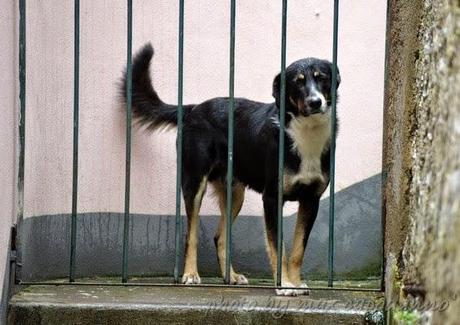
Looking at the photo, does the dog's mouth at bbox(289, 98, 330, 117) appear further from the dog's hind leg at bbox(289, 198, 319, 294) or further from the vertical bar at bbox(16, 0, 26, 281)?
the vertical bar at bbox(16, 0, 26, 281)

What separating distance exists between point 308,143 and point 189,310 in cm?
136

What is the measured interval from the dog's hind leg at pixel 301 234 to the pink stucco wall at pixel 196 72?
84 cm

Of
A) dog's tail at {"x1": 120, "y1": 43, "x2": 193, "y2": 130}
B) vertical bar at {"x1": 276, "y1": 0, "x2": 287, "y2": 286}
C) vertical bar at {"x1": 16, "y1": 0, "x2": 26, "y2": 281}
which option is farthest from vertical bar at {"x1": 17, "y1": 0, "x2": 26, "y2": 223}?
dog's tail at {"x1": 120, "y1": 43, "x2": 193, "y2": 130}

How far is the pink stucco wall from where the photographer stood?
5355 millimetres

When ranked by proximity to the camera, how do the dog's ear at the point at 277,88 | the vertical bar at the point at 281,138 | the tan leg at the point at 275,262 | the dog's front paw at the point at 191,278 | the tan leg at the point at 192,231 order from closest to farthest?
1. the vertical bar at the point at 281,138
2. the tan leg at the point at 275,262
3. the dog's ear at the point at 277,88
4. the dog's front paw at the point at 191,278
5. the tan leg at the point at 192,231

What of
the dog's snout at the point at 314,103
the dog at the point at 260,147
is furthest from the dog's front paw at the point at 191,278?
the dog's snout at the point at 314,103

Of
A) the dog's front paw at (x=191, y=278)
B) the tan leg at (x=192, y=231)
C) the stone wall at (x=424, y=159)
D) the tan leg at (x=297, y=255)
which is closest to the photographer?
the stone wall at (x=424, y=159)

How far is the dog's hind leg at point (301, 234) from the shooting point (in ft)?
14.8

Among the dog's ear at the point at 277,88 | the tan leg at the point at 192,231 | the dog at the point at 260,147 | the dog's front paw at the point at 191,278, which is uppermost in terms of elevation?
the dog's ear at the point at 277,88

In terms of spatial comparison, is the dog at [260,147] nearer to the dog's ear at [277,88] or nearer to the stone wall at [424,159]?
the dog's ear at [277,88]

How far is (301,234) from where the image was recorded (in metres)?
4.66

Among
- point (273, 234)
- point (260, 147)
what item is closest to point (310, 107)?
point (260, 147)

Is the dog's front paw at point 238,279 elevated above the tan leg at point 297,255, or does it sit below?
below

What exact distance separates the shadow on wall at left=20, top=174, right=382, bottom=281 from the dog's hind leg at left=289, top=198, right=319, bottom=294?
0.81 m
